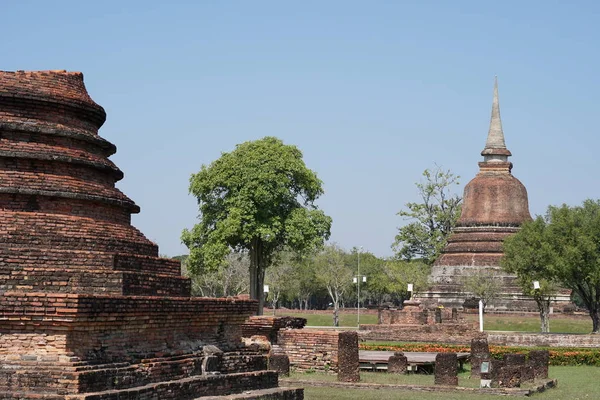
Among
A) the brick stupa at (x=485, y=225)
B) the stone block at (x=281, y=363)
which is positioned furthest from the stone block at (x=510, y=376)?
the brick stupa at (x=485, y=225)

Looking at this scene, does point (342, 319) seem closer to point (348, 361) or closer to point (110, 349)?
point (348, 361)

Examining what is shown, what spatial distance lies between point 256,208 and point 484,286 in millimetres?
17650

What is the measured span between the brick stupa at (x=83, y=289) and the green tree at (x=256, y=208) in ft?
78.9

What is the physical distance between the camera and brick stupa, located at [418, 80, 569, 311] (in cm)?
5494

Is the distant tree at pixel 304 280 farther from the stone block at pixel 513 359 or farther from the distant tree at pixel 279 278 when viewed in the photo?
the stone block at pixel 513 359

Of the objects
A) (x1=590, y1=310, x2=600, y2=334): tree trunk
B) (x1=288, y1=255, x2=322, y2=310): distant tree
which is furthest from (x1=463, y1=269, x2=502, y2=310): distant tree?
(x1=288, y1=255, x2=322, y2=310): distant tree

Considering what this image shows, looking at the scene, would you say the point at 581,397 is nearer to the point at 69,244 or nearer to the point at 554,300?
the point at 69,244

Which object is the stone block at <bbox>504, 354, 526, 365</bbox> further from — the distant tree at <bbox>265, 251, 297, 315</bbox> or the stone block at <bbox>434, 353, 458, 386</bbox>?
the distant tree at <bbox>265, 251, 297, 315</bbox>

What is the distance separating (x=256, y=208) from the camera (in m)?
39.9

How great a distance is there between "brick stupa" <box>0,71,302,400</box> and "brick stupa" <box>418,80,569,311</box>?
4077cm

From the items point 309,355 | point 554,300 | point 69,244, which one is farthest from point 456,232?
point 69,244

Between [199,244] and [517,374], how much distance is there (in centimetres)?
2425

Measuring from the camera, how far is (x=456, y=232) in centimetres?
5841

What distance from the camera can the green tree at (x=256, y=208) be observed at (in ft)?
129
